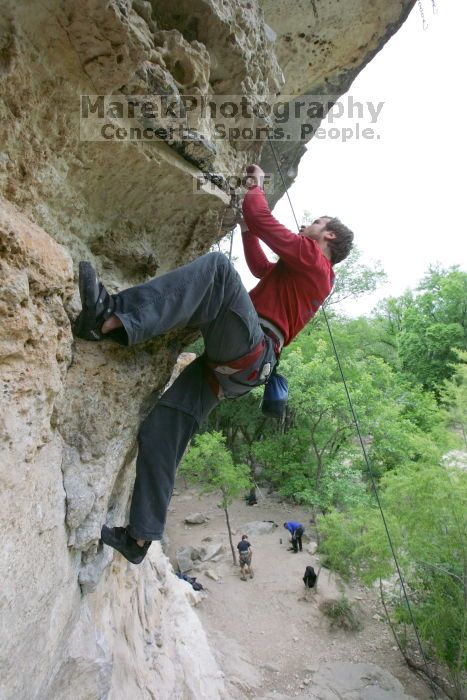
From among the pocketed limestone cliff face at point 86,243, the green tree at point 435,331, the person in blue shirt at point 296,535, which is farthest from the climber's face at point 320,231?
the green tree at point 435,331

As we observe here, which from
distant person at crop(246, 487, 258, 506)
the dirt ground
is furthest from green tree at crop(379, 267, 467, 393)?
the dirt ground

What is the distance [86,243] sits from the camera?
9.27 ft

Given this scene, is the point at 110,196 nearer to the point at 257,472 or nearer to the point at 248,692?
the point at 248,692

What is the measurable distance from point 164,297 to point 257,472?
65.2 ft

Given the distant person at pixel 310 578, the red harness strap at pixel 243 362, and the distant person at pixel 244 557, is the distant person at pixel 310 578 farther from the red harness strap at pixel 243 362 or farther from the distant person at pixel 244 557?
the red harness strap at pixel 243 362

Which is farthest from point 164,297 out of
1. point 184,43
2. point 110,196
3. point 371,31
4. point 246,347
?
point 371,31

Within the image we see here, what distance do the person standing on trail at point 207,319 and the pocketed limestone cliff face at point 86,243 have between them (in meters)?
0.19

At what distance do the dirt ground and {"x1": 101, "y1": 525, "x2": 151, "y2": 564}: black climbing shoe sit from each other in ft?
18.8

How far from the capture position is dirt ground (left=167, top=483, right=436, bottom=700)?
324 inches

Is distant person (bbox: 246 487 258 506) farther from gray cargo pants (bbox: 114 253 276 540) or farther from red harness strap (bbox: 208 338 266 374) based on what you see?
red harness strap (bbox: 208 338 266 374)

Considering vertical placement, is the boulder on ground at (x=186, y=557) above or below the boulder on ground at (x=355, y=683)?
above

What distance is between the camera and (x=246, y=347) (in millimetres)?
2844

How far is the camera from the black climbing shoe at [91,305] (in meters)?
2.30

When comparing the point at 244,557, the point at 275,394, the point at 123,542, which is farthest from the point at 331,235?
the point at 244,557
